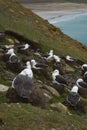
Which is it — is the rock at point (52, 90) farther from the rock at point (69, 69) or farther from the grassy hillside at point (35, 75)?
the rock at point (69, 69)

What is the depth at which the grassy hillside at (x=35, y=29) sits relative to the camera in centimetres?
3129

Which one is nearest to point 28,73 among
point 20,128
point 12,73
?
point 12,73

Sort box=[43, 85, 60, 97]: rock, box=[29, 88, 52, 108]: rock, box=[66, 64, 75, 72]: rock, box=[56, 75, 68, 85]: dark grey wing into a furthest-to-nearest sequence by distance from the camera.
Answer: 1. box=[66, 64, 75, 72]: rock
2. box=[56, 75, 68, 85]: dark grey wing
3. box=[43, 85, 60, 97]: rock
4. box=[29, 88, 52, 108]: rock

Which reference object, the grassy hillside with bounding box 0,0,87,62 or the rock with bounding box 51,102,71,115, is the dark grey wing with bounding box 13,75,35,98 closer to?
the rock with bounding box 51,102,71,115

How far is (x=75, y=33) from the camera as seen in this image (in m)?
72.2

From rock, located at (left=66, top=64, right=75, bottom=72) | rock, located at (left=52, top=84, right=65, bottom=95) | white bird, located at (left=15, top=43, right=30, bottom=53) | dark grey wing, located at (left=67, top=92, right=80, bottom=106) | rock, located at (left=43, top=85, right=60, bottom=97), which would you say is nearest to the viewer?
dark grey wing, located at (left=67, top=92, right=80, bottom=106)

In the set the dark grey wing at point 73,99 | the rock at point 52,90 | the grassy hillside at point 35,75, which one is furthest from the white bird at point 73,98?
the rock at point 52,90

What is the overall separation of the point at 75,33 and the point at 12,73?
171 ft

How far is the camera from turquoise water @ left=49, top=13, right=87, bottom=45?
7007 centimetres

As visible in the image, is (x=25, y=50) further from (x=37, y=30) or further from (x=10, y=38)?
(x=37, y=30)

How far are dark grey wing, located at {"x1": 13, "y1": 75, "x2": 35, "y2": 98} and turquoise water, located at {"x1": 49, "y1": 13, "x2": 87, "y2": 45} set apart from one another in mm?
47598

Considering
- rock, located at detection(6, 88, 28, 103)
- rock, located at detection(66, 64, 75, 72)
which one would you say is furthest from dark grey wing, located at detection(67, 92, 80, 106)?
rock, located at detection(66, 64, 75, 72)

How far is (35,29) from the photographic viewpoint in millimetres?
33469

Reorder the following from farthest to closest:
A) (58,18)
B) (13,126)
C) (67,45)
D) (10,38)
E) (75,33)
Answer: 1. (58,18)
2. (75,33)
3. (67,45)
4. (10,38)
5. (13,126)
